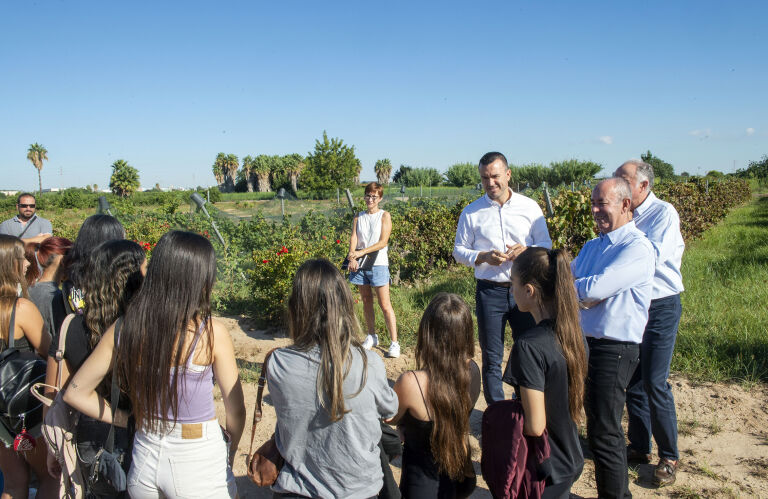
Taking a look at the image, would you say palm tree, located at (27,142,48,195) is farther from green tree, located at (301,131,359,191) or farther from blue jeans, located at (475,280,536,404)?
blue jeans, located at (475,280,536,404)

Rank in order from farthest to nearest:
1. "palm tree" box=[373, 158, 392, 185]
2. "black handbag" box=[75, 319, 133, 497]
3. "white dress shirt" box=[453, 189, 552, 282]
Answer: "palm tree" box=[373, 158, 392, 185] < "white dress shirt" box=[453, 189, 552, 282] < "black handbag" box=[75, 319, 133, 497]

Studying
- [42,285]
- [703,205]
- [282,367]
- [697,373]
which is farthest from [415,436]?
[703,205]

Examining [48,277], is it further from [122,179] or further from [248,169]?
[248,169]

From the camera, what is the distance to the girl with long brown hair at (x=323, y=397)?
5.71 ft

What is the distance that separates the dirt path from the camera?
2.88m

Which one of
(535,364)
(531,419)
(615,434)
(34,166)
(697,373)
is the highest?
(34,166)

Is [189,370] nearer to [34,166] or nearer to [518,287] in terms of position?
[518,287]

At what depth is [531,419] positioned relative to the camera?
194cm

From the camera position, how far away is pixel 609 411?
2449mm

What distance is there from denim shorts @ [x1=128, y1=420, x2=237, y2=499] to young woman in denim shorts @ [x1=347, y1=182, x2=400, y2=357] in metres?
3.09

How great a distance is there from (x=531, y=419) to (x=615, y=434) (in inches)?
31.6

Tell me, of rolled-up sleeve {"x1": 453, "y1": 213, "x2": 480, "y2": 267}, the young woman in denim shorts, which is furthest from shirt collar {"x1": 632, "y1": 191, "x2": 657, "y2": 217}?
the young woman in denim shorts

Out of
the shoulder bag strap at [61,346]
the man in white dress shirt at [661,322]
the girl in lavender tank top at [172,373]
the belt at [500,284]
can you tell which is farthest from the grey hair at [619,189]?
the shoulder bag strap at [61,346]

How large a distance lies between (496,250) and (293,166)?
70786 mm
